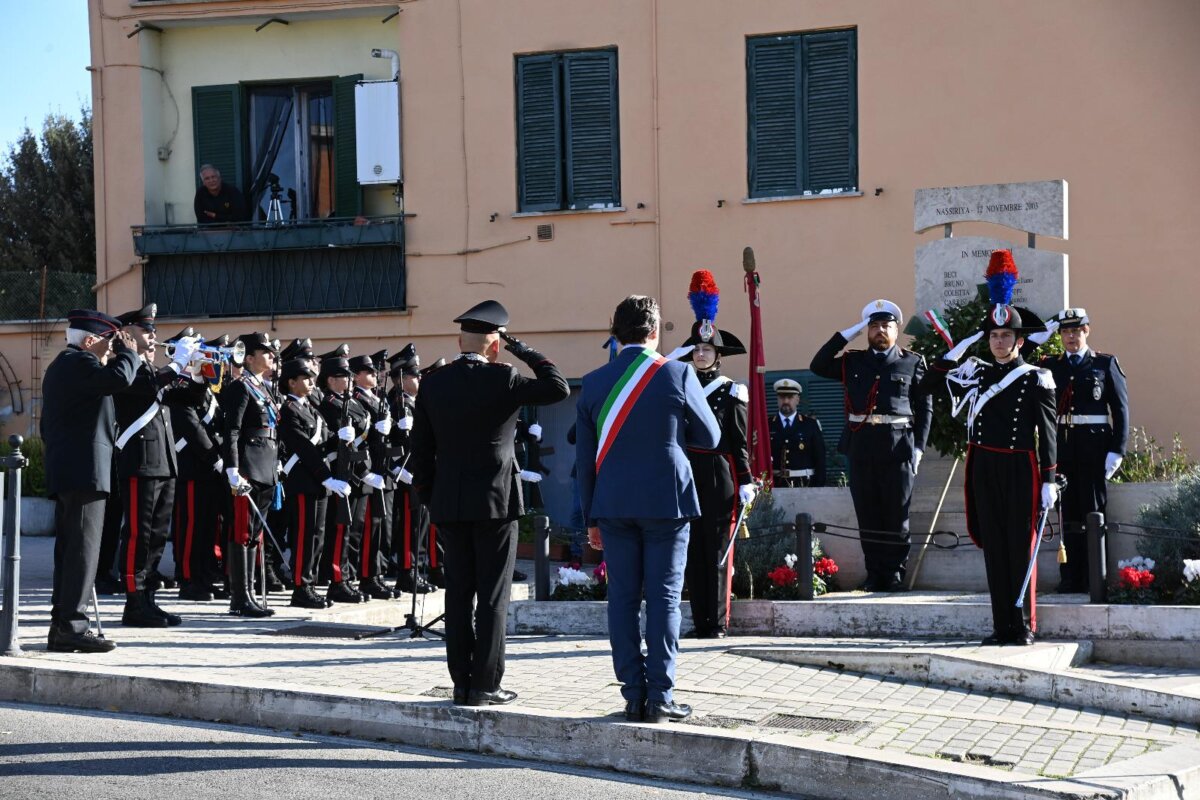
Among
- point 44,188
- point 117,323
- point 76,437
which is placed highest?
point 44,188

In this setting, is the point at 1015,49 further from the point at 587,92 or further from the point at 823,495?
the point at 823,495

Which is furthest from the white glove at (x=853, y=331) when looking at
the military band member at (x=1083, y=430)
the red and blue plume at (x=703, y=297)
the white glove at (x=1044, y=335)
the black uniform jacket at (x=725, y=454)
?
the military band member at (x=1083, y=430)

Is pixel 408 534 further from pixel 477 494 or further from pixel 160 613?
pixel 477 494

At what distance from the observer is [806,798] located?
652 cm

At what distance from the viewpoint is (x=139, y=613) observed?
10.6 meters

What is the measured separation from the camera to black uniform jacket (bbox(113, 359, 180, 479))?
10.5 metres

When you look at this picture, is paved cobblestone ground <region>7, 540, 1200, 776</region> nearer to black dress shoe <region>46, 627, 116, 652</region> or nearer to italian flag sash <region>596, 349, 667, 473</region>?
black dress shoe <region>46, 627, 116, 652</region>

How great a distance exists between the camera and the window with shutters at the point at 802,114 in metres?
17.2

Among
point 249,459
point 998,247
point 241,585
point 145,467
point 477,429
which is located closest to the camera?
point 477,429

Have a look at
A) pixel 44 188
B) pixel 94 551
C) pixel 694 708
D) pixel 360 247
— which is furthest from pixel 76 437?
pixel 44 188

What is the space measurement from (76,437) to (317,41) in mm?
11119

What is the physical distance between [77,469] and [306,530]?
311 centimetres

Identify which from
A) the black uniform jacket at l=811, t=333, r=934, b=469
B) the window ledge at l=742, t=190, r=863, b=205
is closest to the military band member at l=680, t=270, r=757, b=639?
the black uniform jacket at l=811, t=333, r=934, b=469

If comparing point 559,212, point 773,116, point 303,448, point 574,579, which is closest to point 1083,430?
point 574,579
